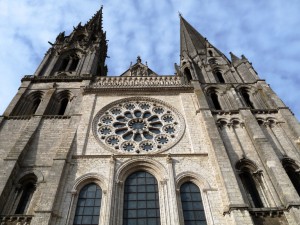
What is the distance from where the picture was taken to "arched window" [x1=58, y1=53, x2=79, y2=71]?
2126 cm

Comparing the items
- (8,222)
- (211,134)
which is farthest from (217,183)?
(8,222)

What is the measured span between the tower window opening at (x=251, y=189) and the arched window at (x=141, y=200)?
3.45 metres

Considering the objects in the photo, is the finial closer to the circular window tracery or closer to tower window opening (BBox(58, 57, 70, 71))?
tower window opening (BBox(58, 57, 70, 71))

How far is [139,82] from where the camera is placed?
18.2 metres

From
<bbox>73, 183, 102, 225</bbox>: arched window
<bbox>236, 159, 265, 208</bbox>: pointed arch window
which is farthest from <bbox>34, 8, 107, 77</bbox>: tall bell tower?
<bbox>236, 159, 265, 208</bbox>: pointed arch window

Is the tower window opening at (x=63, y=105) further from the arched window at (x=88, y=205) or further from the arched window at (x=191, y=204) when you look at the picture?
the arched window at (x=191, y=204)

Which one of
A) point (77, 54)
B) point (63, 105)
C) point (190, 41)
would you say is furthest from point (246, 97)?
point (77, 54)

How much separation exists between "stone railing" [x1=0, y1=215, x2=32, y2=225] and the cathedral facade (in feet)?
0.11

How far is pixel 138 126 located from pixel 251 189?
19.6ft

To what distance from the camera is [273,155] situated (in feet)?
39.8

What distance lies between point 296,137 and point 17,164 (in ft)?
38.7

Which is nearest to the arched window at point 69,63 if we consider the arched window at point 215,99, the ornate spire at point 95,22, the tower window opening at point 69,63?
the tower window opening at point 69,63

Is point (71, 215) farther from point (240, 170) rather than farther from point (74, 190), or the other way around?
point (240, 170)

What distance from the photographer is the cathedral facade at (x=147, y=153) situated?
10.6 meters
